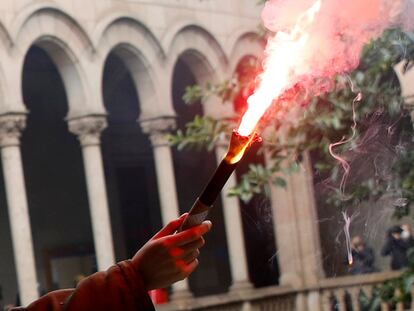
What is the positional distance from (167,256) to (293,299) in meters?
9.89

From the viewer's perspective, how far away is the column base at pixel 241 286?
1204 centimetres

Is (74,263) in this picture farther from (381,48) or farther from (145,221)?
(381,48)

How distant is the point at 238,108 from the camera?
37.0 feet

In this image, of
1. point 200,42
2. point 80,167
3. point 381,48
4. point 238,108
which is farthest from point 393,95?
point 80,167

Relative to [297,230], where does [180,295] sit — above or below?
below

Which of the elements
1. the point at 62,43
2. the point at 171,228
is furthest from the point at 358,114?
the point at 62,43

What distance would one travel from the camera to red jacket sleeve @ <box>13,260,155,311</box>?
2.11 metres

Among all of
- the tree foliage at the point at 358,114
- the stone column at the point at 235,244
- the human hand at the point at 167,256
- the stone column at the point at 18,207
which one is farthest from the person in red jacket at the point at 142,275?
the stone column at the point at 235,244

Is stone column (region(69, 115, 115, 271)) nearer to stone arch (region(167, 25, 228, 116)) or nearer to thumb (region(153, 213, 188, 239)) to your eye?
stone arch (region(167, 25, 228, 116))

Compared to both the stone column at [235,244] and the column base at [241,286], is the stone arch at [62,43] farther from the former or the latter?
the column base at [241,286]

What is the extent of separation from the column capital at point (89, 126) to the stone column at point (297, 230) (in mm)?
2225

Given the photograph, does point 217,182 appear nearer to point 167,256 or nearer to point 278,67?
point 167,256

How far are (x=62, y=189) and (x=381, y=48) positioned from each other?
766 centimetres

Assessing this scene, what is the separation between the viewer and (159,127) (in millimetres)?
11539
